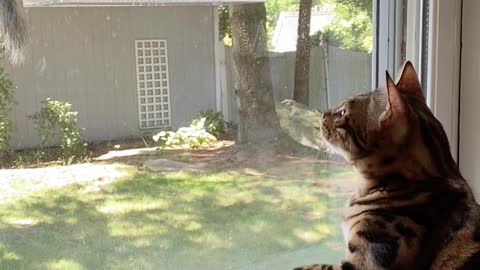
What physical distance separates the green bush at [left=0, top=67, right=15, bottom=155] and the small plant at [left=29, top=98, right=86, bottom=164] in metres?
0.03

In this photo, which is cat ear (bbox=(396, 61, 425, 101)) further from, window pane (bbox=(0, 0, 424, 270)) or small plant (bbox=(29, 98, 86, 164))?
small plant (bbox=(29, 98, 86, 164))

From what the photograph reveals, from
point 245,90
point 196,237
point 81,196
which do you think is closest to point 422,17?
point 245,90

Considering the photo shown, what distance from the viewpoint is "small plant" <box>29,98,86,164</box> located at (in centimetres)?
111

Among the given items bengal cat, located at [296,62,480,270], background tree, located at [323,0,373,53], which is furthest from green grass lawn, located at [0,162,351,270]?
background tree, located at [323,0,373,53]

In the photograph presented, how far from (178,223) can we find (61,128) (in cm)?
24

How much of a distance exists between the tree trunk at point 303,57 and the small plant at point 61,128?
1.24 feet

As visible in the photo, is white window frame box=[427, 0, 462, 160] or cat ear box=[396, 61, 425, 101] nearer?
cat ear box=[396, 61, 425, 101]

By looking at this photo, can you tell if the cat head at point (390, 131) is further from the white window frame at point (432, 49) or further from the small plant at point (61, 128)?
the small plant at point (61, 128)

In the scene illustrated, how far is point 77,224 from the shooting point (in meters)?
1.16

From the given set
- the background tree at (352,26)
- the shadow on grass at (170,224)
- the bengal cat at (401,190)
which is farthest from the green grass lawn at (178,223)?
the background tree at (352,26)

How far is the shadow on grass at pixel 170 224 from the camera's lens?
3.73ft

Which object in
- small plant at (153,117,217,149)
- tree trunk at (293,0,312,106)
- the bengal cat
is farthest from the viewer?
tree trunk at (293,0,312,106)

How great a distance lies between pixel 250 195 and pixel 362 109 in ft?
0.76

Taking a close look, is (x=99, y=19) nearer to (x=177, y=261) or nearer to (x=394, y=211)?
(x=177, y=261)
